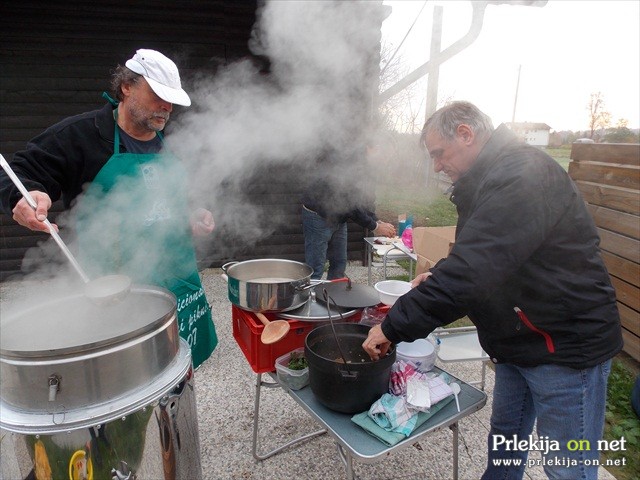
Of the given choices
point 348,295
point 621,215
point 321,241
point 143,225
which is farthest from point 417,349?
point 621,215

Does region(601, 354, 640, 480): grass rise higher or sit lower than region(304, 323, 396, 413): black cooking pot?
lower

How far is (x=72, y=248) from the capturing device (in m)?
2.57

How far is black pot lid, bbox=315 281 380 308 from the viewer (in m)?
1.92

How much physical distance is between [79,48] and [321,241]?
4.01 m

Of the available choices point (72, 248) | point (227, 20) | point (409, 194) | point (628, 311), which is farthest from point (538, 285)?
point (409, 194)

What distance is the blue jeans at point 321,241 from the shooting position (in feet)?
14.0

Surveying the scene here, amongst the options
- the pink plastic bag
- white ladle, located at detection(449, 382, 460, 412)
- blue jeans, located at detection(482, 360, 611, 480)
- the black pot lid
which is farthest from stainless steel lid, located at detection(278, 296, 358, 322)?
the pink plastic bag

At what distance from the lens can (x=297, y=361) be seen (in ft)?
6.09

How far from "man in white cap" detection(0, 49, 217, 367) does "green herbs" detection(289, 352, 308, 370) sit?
3.31ft

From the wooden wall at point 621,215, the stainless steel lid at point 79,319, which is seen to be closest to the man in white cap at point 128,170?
the stainless steel lid at point 79,319

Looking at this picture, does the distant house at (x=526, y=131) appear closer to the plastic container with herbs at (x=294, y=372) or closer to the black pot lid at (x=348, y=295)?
the black pot lid at (x=348, y=295)

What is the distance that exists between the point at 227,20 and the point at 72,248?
4039 mm

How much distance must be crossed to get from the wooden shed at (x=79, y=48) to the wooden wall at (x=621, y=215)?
312cm

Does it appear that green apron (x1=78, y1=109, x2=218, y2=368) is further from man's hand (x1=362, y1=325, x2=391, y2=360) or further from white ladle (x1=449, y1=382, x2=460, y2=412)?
white ladle (x1=449, y1=382, x2=460, y2=412)
